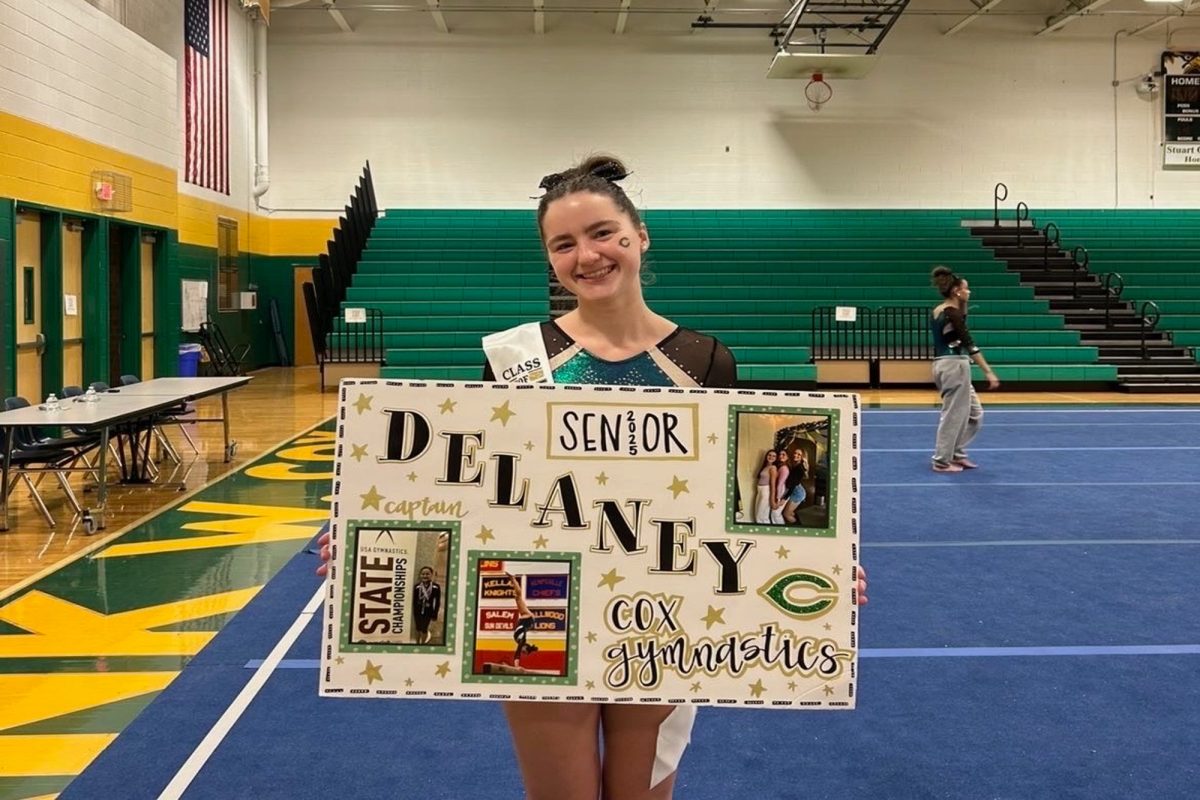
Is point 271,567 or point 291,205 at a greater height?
point 291,205

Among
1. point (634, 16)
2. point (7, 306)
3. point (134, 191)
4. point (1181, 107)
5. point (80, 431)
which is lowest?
point (80, 431)

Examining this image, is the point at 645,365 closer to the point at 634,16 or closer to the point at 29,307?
the point at 29,307

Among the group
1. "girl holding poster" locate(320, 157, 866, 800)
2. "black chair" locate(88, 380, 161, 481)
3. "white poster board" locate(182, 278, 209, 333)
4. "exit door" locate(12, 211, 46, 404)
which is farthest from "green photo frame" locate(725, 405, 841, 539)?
"white poster board" locate(182, 278, 209, 333)

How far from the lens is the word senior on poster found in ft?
5.02

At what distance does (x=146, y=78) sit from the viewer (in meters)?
12.7

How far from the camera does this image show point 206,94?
1559cm

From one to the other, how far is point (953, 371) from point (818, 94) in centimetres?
1362

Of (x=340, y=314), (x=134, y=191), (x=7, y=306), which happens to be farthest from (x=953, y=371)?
(x=340, y=314)

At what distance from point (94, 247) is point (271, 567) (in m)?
8.14

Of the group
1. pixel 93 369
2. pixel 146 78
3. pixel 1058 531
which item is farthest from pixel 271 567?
pixel 146 78

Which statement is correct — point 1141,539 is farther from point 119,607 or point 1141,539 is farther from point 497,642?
point 119,607

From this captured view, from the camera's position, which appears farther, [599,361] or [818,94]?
[818,94]

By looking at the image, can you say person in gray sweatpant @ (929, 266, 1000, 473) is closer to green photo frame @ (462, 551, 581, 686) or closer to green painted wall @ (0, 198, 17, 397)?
green photo frame @ (462, 551, 581, 686)

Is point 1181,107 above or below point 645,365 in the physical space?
above
